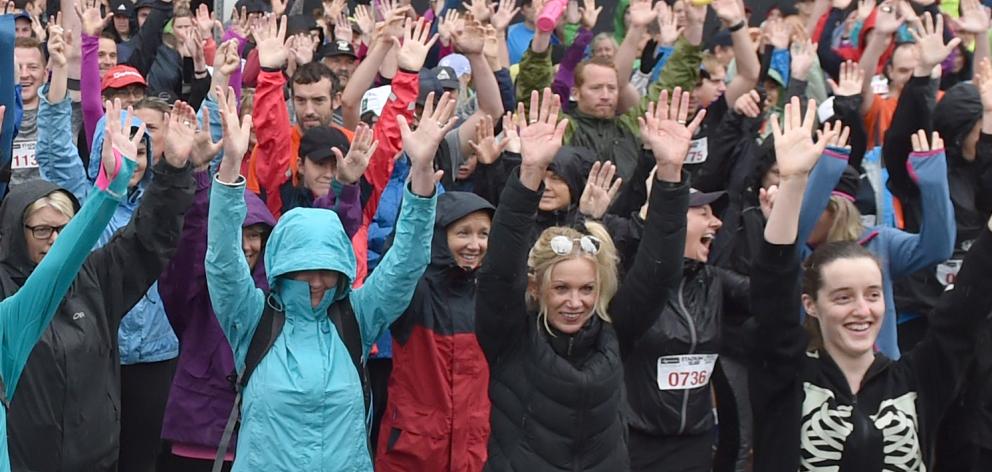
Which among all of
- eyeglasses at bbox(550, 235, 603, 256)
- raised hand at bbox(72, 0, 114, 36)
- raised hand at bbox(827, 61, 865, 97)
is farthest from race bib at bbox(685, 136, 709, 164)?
raised hand at bbox(72, 0, 114, 36)

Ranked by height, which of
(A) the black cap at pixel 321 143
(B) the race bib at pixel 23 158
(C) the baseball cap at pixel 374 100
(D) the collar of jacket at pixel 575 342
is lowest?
(D) the collar of jacket at pixel 575 342

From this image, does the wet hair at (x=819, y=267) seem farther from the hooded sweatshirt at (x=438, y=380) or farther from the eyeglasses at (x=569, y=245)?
the hooded sweatshirt at (x=438, y=380)

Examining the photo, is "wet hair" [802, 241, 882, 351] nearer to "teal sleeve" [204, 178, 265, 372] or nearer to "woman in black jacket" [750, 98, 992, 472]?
"woman in black jacket" [750, 98, 992, 472]

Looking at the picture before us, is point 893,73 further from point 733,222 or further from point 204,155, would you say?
point 204,155

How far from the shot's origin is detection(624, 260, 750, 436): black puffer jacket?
15.1 ft

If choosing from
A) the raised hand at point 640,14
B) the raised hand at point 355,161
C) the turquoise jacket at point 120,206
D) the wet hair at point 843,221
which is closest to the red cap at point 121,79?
the turquoise jacket at point 120,206

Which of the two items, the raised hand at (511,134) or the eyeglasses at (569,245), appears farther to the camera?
the raised hand at (511,134)

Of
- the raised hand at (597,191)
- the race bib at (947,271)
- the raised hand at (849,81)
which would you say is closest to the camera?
the raised hand at (597,191)

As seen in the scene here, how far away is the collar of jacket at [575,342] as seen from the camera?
13.1 ft

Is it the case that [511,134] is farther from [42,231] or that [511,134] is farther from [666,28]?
[666,28]

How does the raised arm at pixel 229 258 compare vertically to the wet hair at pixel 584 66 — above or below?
below

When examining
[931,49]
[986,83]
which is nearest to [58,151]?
[986,83]

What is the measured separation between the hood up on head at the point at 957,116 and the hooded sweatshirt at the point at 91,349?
12.3 ft

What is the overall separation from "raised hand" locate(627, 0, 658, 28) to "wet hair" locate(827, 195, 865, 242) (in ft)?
8.92
